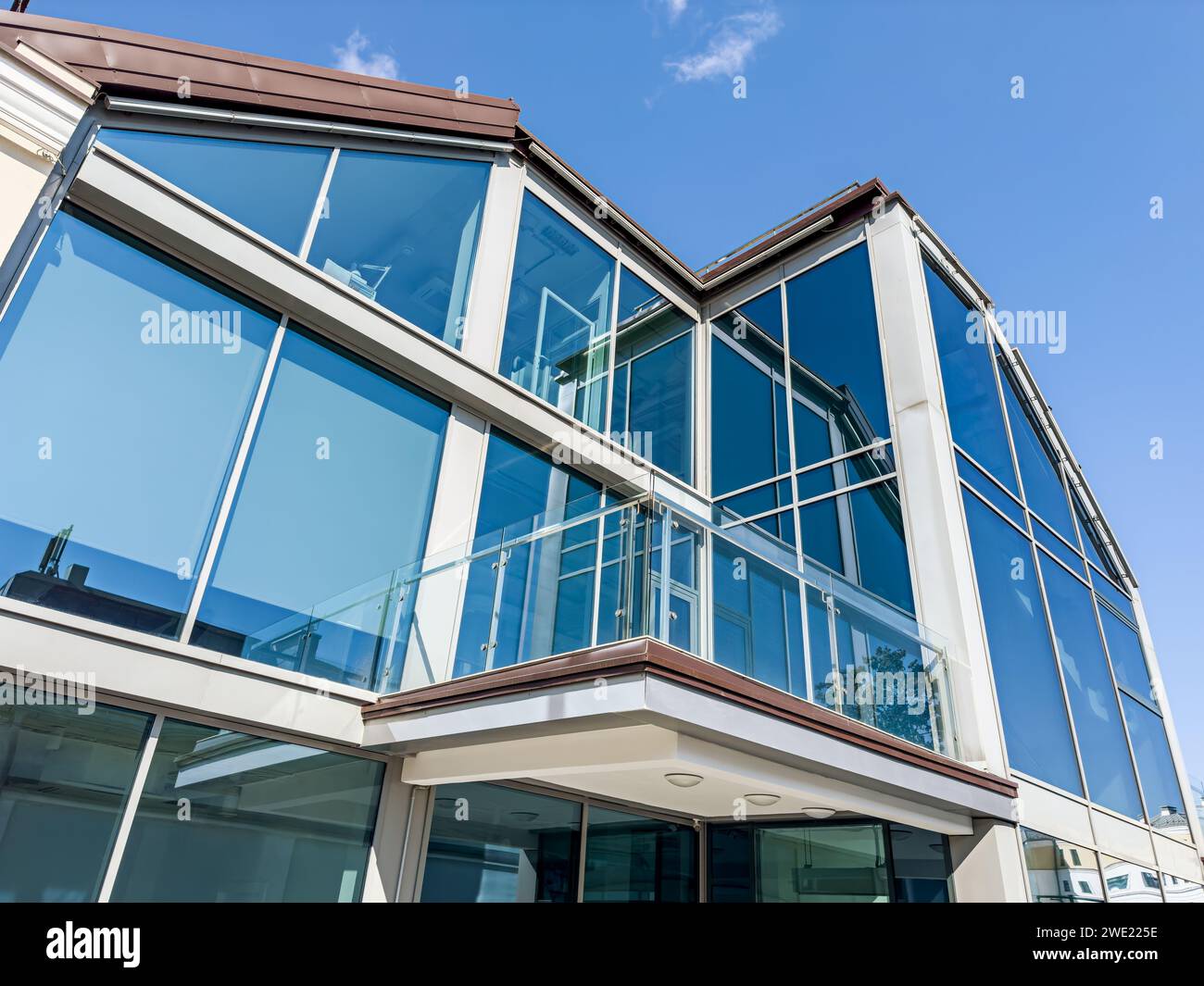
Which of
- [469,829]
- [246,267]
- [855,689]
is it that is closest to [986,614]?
[855,689]

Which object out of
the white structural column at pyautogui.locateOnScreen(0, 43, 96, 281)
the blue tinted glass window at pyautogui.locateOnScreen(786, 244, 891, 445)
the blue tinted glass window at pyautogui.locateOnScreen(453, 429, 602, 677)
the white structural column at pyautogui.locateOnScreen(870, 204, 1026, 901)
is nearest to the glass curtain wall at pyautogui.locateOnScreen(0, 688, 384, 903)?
the blue tinted glass window at pyautogui.locateOnScreen(453, 429, 602, 677)

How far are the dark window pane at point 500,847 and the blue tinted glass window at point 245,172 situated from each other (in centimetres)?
541

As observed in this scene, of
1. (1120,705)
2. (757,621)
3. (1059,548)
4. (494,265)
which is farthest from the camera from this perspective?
(1059,548)

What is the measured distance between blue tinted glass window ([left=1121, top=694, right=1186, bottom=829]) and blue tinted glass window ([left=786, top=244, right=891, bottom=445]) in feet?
19.6

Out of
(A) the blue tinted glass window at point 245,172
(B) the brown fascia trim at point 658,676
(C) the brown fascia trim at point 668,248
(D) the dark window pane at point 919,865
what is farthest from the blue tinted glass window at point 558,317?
(D) the dark window pane at point 919,865

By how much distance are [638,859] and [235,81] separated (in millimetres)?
8638

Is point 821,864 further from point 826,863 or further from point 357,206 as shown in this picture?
point 357,206

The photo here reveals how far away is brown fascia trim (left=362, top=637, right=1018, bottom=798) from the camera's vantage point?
451 centimetres

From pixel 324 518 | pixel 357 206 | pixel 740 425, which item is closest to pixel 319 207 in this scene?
pixel 357 206

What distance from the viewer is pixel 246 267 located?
22.1 feet

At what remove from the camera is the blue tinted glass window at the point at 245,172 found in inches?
259

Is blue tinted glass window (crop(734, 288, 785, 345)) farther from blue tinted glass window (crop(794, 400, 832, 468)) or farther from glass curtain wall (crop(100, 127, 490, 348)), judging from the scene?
glass curtain wall (crop(100, 127, 490, 348))

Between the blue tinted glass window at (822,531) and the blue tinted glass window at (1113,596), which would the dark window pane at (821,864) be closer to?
the blue tinted glass window at (822,531)

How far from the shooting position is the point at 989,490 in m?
9.62
